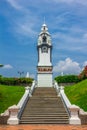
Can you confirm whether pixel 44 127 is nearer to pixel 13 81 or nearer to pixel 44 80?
pixel 44 80

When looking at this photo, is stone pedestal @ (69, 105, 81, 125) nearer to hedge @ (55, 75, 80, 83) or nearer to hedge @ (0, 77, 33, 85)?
hedge @ (55, 75, 80, 83)

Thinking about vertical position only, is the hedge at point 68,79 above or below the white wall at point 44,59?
below

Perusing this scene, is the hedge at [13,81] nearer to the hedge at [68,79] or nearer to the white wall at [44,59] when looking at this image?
the white wall at [44,59]

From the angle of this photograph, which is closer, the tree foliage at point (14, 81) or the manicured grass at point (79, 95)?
the manicured grass at point (79, 95)

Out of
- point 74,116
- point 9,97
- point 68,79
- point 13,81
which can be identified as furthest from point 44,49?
point 74,116

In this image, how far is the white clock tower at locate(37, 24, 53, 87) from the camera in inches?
1885

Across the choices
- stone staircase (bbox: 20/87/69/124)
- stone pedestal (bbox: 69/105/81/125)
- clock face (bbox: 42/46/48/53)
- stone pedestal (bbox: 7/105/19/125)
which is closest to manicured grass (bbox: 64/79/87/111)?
stone staircase (bbox: 20/87/69/124)

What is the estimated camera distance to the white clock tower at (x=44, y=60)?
47875 mm

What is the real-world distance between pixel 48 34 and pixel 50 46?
2175 mm

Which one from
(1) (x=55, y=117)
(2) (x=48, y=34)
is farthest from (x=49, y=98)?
(2) (x=48, y=34)

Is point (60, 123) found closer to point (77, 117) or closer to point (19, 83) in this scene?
point (77, 117)

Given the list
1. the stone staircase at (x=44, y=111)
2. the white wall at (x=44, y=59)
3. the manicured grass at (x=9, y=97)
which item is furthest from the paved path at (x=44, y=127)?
the white wall at (x=44, y=59)

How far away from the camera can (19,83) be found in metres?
50.2

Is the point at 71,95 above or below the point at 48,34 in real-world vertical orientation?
below
